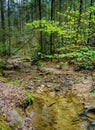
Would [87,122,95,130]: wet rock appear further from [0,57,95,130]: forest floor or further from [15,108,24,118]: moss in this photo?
[15,108,24,118]: moss

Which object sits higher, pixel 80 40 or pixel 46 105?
pixel 80 40

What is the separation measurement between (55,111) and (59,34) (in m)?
4.68

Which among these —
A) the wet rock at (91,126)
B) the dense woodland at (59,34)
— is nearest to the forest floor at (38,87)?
the wet rock at (91,126)

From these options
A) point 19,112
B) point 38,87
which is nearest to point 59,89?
point 38,87

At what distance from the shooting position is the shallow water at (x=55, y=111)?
9.45 m

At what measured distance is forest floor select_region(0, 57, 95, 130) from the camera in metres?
9.43

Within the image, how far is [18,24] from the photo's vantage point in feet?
169

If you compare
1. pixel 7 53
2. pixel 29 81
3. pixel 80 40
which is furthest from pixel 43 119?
pixel 7 53

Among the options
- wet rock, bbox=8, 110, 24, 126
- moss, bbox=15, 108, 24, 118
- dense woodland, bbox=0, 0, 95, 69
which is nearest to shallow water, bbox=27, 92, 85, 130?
moss, bbox=15, 108, 24, 118

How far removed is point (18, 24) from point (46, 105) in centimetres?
4162

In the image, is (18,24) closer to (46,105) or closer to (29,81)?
(29,81)

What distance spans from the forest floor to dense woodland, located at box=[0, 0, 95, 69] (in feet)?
4.20

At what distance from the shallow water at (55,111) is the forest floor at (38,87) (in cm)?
5

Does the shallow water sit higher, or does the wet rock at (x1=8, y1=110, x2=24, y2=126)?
the wet rock at (x1=8, y1=110, x2=24, y2=126)
